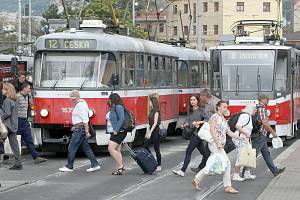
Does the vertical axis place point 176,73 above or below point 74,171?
above

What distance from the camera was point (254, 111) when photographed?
554 inches

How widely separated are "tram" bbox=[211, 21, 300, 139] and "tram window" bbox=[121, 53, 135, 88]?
13.2 feet

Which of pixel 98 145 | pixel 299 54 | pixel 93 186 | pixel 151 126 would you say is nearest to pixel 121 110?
pixel 151 126

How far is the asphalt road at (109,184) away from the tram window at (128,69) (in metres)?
2.68

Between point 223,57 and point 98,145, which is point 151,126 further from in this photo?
point 223,57

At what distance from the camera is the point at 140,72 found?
20.6m

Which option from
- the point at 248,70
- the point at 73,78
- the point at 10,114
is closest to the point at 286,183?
the point at 10,114

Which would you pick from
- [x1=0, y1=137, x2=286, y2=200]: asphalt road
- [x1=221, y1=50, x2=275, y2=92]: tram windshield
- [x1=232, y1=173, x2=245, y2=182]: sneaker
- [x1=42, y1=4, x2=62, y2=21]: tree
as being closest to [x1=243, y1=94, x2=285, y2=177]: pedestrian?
[x1=0, y1=137, x2=286, y2=200]: asphalt road

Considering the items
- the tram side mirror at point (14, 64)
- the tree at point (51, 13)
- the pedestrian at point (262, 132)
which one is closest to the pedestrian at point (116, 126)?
the pedestrian at point (262, 132)

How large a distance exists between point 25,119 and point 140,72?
14.6ft

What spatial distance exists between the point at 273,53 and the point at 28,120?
8415 mm

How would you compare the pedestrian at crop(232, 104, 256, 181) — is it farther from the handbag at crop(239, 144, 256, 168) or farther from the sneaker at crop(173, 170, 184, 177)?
the sneaker at crop(173, 170, 184, 177)

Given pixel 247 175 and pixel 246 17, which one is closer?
pixel 247 175

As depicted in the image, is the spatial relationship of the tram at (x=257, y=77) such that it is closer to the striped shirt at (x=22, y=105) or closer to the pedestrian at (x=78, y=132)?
the striped shirt at (x=22, y=105)
